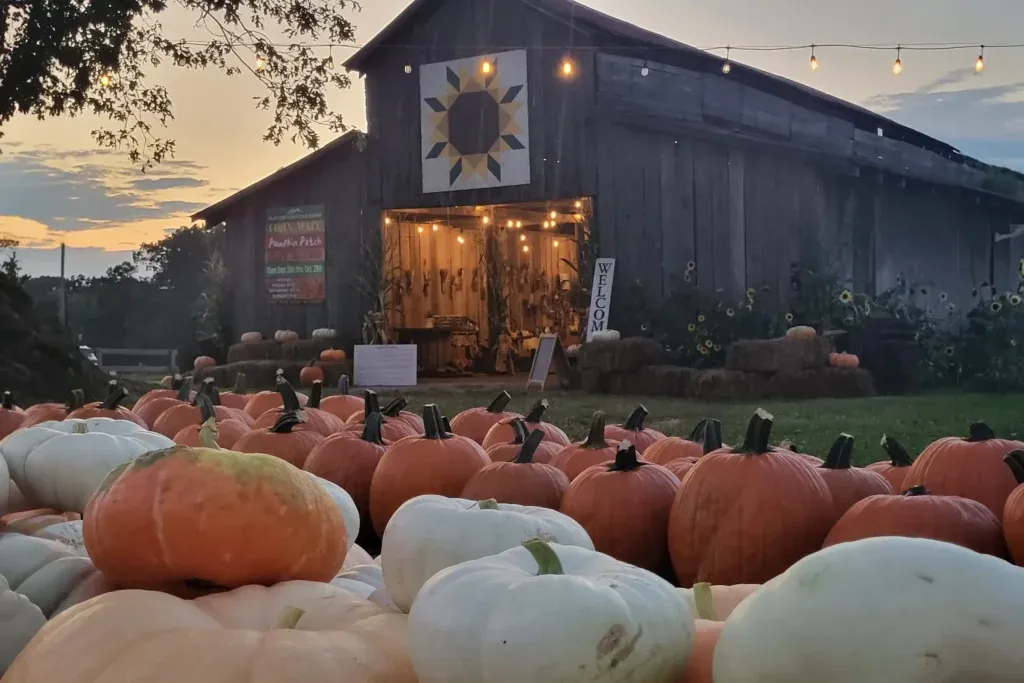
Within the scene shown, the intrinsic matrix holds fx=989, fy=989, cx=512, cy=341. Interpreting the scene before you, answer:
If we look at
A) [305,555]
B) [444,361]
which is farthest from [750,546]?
[444,361]

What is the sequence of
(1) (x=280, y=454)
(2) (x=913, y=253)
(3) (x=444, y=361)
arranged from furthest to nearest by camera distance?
(3) (x=444, y=361), (2) (x=913, y=253), (1) (x=280, y=454)

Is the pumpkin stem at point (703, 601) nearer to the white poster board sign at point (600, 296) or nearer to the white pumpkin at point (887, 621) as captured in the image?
the white pumpkin at point (887, 621)

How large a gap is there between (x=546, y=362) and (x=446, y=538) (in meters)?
9.54

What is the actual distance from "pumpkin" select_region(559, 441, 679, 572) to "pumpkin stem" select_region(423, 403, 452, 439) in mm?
532

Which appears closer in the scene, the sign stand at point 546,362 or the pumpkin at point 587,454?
the pumpkin at point 587,454

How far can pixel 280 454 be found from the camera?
290cm

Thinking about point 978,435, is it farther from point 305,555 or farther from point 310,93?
point 310,93

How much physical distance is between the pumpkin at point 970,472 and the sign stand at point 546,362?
28.1ft

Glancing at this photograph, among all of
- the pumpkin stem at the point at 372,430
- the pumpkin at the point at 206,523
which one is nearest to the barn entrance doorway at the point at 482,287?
the pumpkin stem at the point at 372,430

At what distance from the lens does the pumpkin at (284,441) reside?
2891 mm

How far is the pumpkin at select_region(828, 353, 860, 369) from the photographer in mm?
9523

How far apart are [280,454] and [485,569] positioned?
1.94m

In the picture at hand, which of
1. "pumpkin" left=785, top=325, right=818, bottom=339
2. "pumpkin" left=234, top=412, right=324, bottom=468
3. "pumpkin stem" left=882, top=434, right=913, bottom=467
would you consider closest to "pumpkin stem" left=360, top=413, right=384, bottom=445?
"pumpkin" left=234, top=412, right=324, bottom=468

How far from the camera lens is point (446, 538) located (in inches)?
56.4
